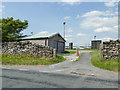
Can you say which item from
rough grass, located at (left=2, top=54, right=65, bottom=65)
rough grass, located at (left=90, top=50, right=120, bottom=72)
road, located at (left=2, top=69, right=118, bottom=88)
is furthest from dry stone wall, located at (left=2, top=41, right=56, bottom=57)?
road, located at (left=2, top=69, right=118, bottom=88)

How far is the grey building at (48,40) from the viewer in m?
19.6

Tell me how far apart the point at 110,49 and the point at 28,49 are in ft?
39.5

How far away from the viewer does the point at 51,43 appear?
20844mm

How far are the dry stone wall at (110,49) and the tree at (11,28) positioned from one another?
62.4 ft

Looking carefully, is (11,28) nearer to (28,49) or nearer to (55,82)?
(28,49)

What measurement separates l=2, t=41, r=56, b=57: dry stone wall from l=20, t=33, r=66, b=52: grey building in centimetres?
458

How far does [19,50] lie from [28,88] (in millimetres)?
12819

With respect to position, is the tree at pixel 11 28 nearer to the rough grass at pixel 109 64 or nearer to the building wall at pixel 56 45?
the building wall at pixel 56 45

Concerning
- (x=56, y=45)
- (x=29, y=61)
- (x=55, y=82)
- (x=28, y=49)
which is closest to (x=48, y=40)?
(x=56, y=45)

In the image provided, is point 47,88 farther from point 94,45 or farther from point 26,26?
point 94,45

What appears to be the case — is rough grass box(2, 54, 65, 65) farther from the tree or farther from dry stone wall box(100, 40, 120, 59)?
the tree

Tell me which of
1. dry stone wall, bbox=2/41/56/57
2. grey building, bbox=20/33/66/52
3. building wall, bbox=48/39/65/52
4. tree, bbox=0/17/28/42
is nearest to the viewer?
dry stone wall, bbox=2/41/56/57

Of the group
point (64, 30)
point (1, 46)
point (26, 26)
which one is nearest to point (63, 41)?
point (64, 30)

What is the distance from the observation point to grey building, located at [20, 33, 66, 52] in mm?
19638
